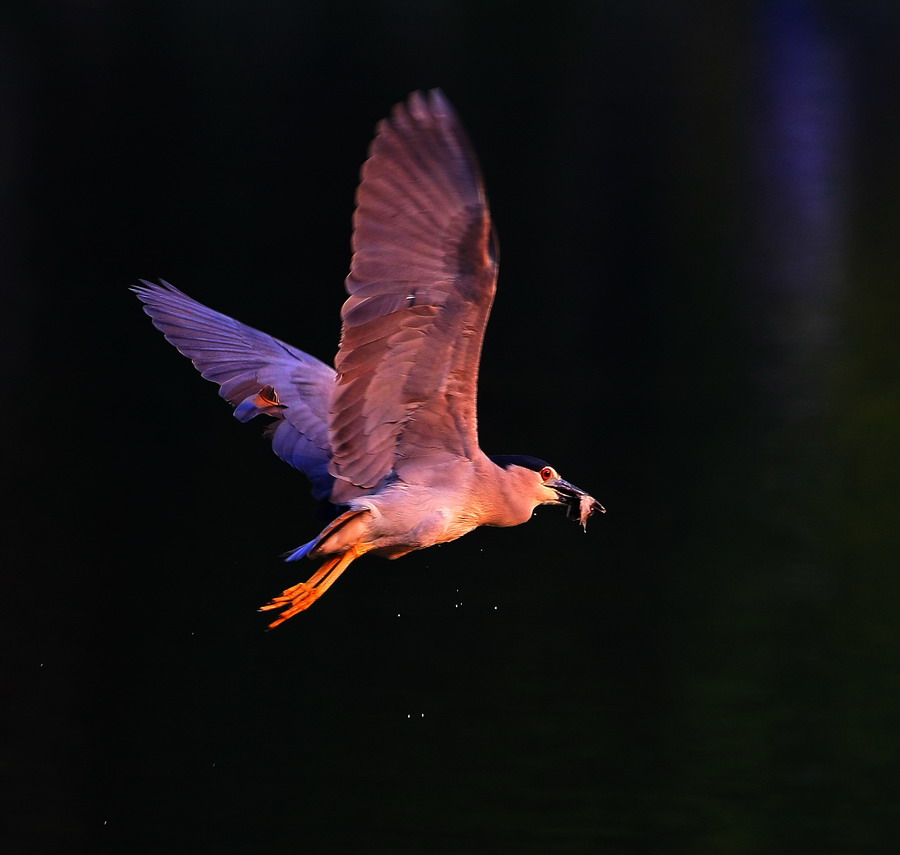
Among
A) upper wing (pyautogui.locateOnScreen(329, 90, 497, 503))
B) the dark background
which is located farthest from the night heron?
the dark background

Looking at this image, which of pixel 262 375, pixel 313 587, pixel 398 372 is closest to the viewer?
pixel 398 372

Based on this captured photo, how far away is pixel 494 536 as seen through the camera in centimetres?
814

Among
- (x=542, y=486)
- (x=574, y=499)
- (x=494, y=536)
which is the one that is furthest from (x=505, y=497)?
(x=494, y=536)

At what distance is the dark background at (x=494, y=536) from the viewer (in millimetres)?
5773

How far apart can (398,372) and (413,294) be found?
0.37 m

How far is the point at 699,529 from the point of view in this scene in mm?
Answer: 8383

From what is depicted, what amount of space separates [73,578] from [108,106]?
13.6m

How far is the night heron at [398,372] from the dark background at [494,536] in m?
0.87

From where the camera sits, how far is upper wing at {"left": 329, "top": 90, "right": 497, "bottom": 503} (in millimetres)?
4438

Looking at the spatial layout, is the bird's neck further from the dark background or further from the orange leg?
the dark background

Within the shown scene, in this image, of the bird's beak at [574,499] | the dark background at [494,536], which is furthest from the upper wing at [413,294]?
the dark background at [494,536]

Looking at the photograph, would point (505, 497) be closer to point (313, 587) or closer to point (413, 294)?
point (313, 587)

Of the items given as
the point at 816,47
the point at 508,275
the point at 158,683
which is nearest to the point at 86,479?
the point at 158,683

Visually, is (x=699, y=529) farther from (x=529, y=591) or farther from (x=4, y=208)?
(x=4, y=208)
